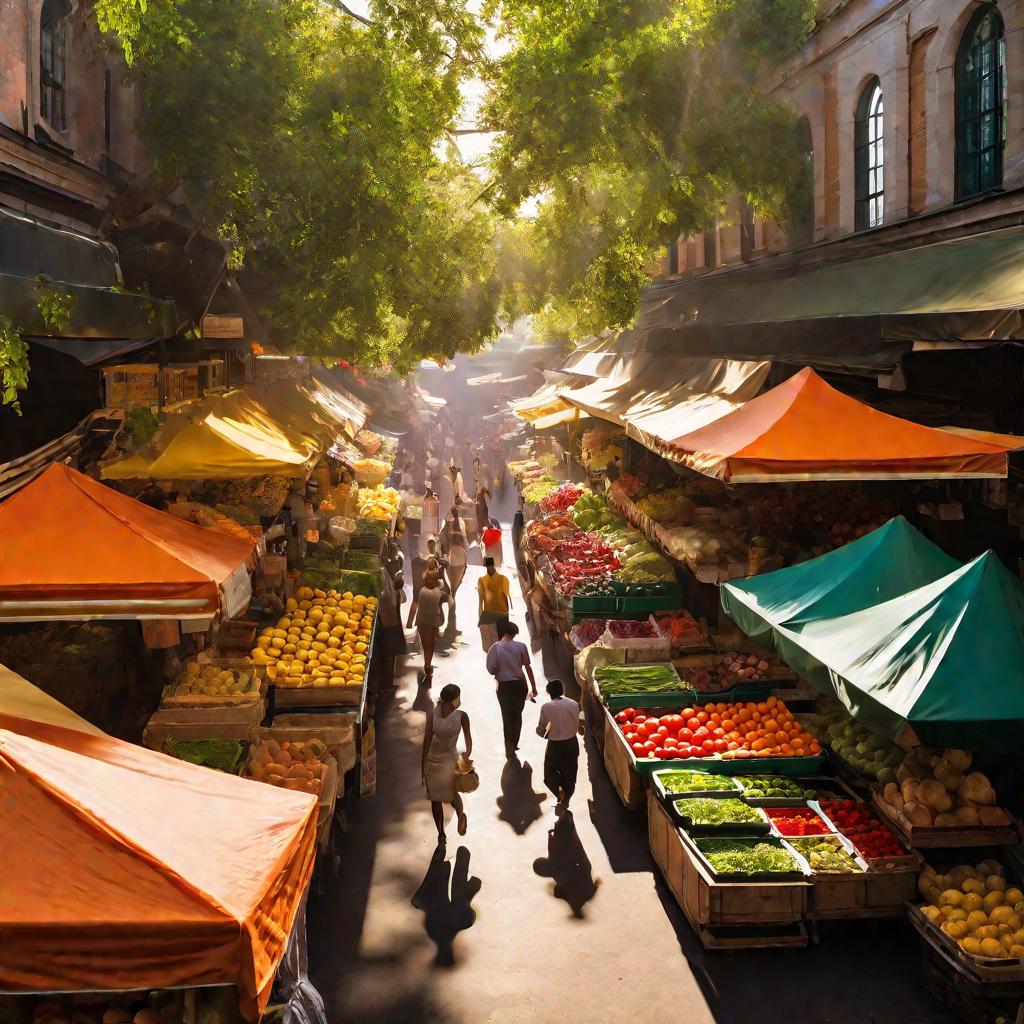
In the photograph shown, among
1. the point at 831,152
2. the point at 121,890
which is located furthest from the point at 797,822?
the point at 831,152

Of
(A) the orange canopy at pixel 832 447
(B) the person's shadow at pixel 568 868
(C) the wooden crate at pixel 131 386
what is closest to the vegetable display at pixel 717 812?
(B) the person's shadow at pixel 568 868

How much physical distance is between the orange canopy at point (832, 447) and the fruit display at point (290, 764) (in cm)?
426

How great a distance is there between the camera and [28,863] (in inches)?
164

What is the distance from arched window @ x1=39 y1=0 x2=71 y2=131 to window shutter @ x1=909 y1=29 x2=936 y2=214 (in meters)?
10.9

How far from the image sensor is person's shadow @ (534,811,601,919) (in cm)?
838

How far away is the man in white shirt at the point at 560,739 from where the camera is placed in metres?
9.67

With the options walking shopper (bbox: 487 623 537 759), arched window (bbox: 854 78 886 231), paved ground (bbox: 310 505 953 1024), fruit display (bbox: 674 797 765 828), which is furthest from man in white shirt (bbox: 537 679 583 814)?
arched window (bbox: 854 78 886 231)

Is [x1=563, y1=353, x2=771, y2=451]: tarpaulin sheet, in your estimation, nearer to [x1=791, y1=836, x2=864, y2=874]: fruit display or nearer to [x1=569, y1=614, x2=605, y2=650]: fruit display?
[x1=569, y1=614, x2=605, y2=650]: fruit display

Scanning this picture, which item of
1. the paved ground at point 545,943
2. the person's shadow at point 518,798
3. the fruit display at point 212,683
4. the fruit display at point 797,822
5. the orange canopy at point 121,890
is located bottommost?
the paved ground at point 545,943

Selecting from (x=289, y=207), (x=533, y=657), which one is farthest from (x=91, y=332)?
(x=533, y=657)

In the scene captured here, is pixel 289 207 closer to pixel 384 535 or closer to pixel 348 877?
pixel 384 535

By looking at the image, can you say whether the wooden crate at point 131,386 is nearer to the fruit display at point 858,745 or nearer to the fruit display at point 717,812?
the fruit display at point 717,812

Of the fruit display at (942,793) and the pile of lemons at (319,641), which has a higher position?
the pile of lemons at (319,641)

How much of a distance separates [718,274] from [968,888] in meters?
17.0
